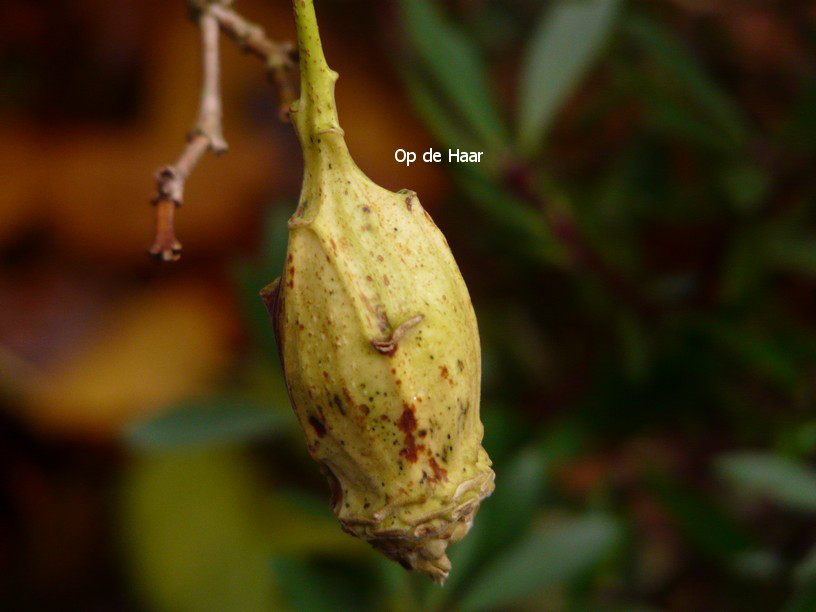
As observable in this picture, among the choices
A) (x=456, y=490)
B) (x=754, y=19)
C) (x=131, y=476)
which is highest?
(x=754, y=19)

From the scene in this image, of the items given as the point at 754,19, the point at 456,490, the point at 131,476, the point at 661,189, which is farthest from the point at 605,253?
the point at 131,476

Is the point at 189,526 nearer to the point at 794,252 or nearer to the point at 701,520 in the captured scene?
the point at 701,520

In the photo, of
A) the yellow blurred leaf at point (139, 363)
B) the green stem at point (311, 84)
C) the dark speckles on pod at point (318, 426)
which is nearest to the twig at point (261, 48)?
the green stem at point (311, 84)

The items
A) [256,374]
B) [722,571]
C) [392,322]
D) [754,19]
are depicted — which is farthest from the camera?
[256,374]

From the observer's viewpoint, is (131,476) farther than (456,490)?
Yes

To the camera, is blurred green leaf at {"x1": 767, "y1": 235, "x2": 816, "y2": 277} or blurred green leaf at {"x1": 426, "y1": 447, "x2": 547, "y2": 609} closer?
blurred green leaf at {"x1": 426, "y1": 447, "x2": 547, "y2": 609}

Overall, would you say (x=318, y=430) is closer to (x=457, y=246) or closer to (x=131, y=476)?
(x=457, y=246)

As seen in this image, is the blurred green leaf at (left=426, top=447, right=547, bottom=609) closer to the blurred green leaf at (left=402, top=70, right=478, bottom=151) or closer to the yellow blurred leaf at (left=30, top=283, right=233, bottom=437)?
the blurred green leaf at (left=402, top=70, right=478, bottom=151)

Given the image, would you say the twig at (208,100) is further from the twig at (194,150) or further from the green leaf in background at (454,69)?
the green leaf in background at (454,69)

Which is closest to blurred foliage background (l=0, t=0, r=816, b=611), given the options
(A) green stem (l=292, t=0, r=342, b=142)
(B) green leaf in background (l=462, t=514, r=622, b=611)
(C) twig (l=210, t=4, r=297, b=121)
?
(B) green leaf in background (l=462, t=514, r=622, b=611)
